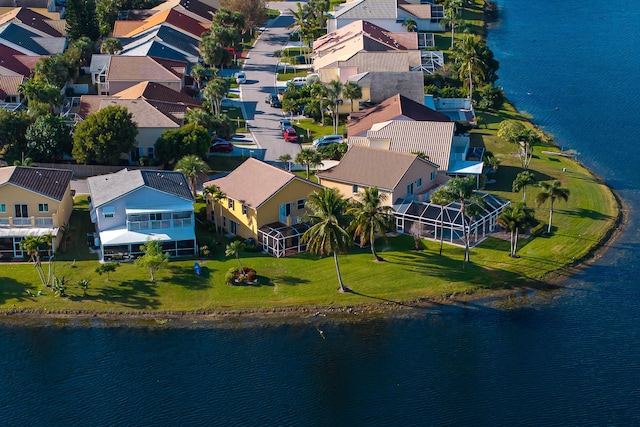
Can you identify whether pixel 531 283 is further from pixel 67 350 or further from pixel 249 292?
pixel 67 350

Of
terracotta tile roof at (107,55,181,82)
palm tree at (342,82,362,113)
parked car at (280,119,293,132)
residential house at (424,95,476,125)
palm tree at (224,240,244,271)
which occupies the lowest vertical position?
palm tree at (224,240,244,271)

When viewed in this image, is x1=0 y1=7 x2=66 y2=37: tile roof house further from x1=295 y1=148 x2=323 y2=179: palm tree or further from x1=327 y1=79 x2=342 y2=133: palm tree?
x1=295 y1=148 x2=323 y2=179: palm tree

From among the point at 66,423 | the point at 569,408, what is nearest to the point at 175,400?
the point at 66,423

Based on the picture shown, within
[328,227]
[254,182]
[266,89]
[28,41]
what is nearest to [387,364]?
[328,227]

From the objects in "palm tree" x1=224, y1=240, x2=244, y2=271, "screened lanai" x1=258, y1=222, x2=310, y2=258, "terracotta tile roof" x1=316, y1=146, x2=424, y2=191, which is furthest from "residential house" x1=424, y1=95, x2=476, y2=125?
"palm tree" x1=224, y1=240, x2=244, y2=271

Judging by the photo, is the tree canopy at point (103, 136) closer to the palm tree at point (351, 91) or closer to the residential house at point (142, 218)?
the residential house at point (142, 218)

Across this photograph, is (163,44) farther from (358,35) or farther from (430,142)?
(430,142)

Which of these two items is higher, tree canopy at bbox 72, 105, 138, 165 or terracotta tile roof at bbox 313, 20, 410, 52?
terracotta tile roof at bbox 313, 20, 410, 52
